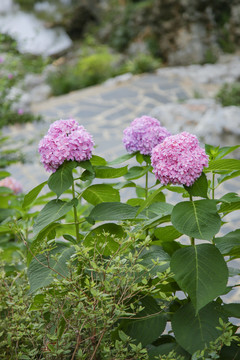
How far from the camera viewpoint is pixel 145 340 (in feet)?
5.01

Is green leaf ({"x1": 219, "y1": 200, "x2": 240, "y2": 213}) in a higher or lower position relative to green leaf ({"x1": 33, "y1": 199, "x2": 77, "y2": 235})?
lower

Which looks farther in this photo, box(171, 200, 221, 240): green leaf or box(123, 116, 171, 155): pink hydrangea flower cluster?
box(123, 116, 171, 155): pink hydrangea flower cluster

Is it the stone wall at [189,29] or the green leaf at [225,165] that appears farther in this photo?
the stone wall at [189,29]

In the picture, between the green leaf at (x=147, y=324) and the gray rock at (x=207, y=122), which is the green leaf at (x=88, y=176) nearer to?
the green leaf at (x=147, y=324)

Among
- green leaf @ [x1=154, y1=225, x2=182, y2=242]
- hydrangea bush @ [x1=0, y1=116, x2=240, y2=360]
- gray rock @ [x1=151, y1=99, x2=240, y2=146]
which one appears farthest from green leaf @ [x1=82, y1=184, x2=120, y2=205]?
gray rock @ [x1=151, y1=99, x2=240, y2=146]

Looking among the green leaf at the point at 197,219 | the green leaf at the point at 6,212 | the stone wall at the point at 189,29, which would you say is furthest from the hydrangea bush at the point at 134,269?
the stone wall at the point at 189,29

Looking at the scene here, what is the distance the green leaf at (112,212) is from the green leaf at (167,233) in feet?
0.39

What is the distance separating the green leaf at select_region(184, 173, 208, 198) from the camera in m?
1.48

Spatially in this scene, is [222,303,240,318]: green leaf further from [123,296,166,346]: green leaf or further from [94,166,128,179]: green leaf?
[94,166,128,179]: green leaf

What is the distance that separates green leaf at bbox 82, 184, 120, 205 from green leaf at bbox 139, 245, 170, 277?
0.26m

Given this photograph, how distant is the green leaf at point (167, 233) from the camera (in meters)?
1.66

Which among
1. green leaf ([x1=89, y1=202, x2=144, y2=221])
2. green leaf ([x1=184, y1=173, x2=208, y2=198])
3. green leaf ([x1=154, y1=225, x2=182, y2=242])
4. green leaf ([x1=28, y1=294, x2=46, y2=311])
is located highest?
green leaf ([x1=184, y1=173, x2=208, y2=198])

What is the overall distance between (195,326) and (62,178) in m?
0.67

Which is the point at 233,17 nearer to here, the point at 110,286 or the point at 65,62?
the point at 65,62
